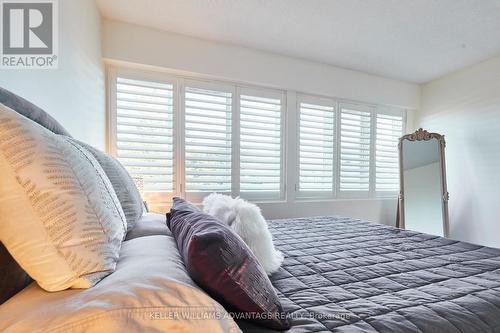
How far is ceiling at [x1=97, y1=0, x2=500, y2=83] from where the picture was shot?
2.27m

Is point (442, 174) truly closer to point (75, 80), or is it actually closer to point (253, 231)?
point (253, 231)

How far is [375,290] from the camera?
1021mm

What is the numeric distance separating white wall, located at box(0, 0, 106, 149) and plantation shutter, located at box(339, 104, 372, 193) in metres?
2.85

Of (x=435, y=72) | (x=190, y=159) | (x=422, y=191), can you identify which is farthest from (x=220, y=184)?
(x=435, y=72)

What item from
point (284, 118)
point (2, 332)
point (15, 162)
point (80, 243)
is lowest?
point (2, 332)

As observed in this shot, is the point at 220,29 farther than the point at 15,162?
Yes

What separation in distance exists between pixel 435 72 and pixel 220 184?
3.19 metres

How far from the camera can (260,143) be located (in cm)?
312

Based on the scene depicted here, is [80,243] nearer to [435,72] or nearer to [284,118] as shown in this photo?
[284,118]

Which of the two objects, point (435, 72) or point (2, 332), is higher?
point (435, 72)

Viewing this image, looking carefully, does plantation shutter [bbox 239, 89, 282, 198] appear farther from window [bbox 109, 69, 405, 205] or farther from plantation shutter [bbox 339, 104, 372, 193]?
plantation shutter [bbox 339, 104, 372, 193]

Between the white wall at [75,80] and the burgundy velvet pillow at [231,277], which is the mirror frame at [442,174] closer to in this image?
the burgundy velvet pillow at [231,277]

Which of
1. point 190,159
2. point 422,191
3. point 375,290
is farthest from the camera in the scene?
point 422,191

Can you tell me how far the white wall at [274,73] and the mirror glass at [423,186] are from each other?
1.40 ft
